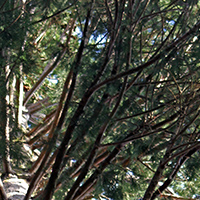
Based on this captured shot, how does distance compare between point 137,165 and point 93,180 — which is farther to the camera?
point 137,165

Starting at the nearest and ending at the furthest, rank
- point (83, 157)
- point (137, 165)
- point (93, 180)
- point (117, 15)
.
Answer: point (117, 15)
point (93, 180)
point (83, 157)
point (137, 165)

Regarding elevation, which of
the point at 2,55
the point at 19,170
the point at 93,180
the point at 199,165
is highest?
the point at 2,55

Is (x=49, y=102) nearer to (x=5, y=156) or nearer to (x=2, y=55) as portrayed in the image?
(x=5, y=156)

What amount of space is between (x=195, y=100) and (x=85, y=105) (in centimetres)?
66

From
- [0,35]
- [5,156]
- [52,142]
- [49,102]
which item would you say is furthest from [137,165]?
[49,102]

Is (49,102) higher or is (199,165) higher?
(49,102)

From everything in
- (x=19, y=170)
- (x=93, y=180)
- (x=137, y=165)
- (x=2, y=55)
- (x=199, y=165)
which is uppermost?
(x=2, y=55)

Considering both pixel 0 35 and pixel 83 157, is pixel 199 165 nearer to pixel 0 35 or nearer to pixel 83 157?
pixel 83 157

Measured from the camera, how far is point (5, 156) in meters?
2.27

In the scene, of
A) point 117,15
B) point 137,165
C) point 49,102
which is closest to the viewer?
point 117,15

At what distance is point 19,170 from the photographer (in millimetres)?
2895

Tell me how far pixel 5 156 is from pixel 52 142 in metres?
0.72

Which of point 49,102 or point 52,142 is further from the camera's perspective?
point 49,102

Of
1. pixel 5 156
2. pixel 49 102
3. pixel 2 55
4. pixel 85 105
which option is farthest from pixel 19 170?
pixel 85 105
